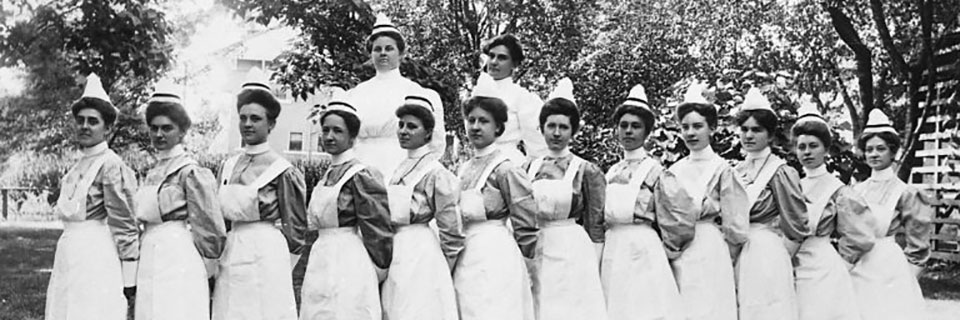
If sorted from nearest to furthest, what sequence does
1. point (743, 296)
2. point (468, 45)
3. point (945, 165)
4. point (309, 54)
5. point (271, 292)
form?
1. point (271, 292)
2. point (743, 296)
3. point (309, 54)
4. point (945, 165)
5. point (468, 45)

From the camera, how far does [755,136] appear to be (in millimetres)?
6539

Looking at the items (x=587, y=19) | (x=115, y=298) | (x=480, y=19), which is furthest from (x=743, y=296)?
(x=587, y=19)

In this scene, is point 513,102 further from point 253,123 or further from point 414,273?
point 253,123

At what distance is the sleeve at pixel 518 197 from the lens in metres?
5.56

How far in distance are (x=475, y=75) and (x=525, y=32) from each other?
137 inches

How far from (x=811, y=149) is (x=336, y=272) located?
11.6 feet

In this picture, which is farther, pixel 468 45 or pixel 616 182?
pixel 468 45

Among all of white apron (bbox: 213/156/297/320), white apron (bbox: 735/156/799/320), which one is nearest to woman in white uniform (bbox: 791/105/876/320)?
white apron (bbox: 735/156/799/320)

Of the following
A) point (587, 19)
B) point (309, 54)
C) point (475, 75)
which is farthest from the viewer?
point (587, 19)

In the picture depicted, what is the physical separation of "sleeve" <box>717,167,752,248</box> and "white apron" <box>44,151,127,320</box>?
3599mm

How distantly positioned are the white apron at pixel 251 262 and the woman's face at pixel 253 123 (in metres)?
0.18

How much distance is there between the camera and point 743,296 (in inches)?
247

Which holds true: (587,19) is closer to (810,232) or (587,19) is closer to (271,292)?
(810,232)

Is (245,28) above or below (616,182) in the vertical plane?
above
